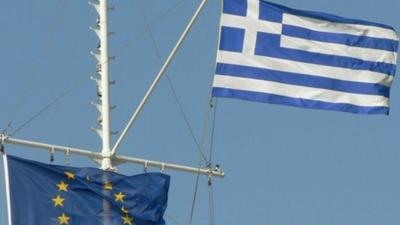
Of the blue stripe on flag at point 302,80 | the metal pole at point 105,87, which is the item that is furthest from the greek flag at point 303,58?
the metal pole at point 105,87

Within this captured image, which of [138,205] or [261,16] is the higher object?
[261,16]

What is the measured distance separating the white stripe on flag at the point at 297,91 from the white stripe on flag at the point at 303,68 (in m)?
0.38

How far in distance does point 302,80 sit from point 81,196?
20.5 ft

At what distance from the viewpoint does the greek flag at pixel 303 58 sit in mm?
62656

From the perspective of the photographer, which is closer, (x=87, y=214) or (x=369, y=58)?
(x=87, y=214)

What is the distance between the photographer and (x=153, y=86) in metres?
61.5

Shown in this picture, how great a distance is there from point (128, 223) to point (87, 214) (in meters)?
1.04

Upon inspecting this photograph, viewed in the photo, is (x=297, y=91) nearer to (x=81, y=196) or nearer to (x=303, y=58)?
(x=303, y=58)

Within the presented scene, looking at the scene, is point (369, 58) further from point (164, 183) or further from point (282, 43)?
point (164, 183)

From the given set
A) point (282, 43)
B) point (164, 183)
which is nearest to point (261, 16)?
point (282, 43)

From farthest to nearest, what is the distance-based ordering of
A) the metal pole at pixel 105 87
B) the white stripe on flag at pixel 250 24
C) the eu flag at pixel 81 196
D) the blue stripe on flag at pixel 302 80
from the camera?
1. the white stripe on flag at pixel 250 24
2. the blue stripe on flag at pixel 302 80
3. the metal pole at pixel 105 87
4. the eu flag at pixel 81 196

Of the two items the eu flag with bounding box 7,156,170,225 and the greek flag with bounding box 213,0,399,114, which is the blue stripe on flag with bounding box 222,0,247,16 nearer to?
the greek flag with bounding box 213,0,399,114

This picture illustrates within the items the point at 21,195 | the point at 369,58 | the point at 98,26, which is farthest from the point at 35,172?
the point at 369,58

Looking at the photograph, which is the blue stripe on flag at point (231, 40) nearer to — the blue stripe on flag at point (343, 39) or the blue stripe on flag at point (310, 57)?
the blue stripe on flag at point (310, 57)
